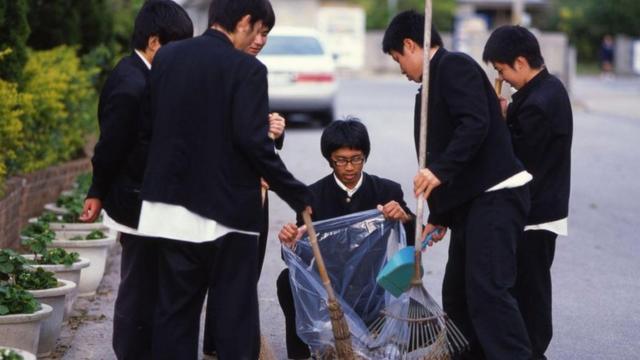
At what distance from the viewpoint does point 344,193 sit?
667 cm

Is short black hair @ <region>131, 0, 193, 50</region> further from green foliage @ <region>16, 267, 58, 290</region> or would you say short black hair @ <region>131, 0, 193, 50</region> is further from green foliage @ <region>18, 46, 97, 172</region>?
green foliage @ <region>18, 46, 97, 172</region>

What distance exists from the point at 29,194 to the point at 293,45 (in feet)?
38.4

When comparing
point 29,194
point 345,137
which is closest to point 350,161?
point 345,137

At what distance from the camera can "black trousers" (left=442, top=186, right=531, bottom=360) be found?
5.75 m

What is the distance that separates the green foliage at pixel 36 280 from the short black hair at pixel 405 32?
7.03 ft

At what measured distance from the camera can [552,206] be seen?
618 cm

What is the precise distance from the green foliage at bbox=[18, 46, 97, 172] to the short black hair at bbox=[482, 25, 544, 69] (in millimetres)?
4432

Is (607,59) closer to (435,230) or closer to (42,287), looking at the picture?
(435,230)

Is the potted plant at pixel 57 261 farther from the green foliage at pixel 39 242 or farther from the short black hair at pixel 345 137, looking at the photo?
the short black hair at pixel 345 137

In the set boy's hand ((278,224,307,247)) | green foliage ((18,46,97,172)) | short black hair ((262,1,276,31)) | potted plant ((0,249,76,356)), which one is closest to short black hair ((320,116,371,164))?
boy's hand ((278,224,307,247))

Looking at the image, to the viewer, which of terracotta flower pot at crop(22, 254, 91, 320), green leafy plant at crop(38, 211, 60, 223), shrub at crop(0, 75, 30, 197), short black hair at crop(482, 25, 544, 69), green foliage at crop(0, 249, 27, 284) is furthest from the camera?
shrub at crop(0, 75, 30, 197)

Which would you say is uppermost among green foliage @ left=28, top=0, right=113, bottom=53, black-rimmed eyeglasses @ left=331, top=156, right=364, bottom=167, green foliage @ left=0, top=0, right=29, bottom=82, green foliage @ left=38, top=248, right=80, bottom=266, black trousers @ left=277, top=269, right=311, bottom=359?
green foliage @ left=28, top=0, right=113, bottom=53

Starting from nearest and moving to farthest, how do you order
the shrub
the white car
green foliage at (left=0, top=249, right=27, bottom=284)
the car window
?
1. green foliage at (left=0, top=249, right=27, bottom=284)
2. the shrub
3. the white car
4. the car window

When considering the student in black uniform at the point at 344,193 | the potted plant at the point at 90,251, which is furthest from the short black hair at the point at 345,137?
the potted plant at the point at 90,251
